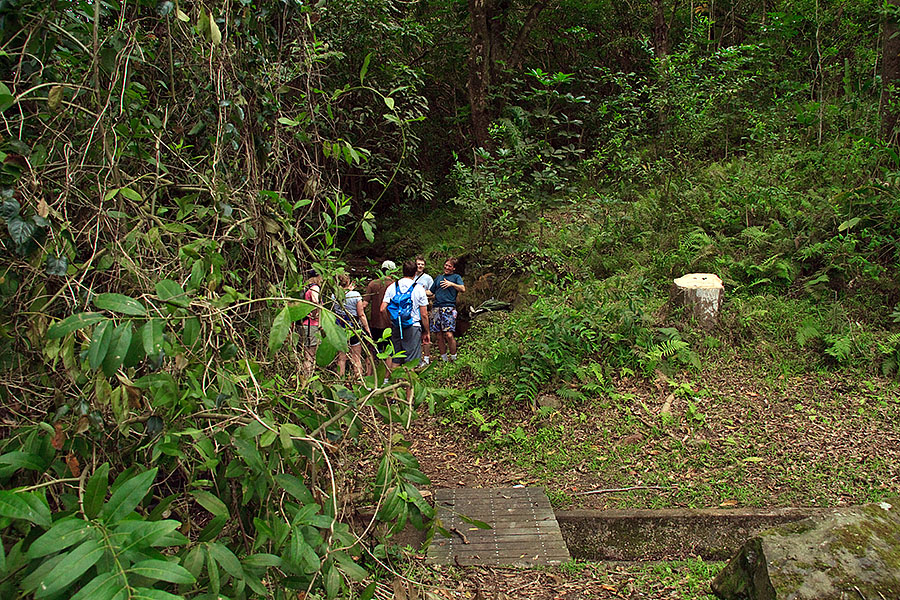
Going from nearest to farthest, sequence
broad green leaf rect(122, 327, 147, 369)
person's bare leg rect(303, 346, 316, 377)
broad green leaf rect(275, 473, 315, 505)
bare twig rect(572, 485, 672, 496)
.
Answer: broad green leaf rect(122, 327, 147, 369) < broad green leaf rect(275, 473, 315, 505) < person's bare leg rect(303, 346, 316, 377) < bare twig rect(572, 485, 672, 496)

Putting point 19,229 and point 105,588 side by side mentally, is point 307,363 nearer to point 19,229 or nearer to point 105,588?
point 19,229

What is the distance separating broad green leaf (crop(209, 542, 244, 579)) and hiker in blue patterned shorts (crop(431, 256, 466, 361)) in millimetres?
8383

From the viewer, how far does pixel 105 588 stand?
4.52 ft

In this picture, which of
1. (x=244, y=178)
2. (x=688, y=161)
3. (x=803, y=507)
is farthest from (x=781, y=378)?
(x=244, y=178)

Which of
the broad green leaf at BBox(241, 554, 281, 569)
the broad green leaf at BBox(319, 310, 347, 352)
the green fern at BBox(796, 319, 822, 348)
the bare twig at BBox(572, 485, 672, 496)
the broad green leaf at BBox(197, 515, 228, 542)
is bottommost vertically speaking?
the bare twig at BBox(572, 485, 672, 496)

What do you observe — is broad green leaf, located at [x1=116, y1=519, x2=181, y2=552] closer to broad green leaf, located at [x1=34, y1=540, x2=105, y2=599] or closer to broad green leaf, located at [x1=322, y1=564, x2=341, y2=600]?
broad green leaf, located at [x1=34, y1=540, x2=105, y2=599]

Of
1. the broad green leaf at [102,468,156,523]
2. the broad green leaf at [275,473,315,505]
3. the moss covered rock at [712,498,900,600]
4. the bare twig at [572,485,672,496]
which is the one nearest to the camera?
the broad green leaf at [102,468,156,523]

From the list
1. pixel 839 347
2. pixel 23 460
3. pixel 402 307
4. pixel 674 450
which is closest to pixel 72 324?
pixel 23 460

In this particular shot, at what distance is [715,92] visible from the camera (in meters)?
11.0

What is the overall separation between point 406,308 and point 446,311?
171cm

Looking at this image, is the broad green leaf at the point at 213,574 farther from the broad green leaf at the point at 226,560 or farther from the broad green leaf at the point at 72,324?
the broad green leaf at the point at 72,324

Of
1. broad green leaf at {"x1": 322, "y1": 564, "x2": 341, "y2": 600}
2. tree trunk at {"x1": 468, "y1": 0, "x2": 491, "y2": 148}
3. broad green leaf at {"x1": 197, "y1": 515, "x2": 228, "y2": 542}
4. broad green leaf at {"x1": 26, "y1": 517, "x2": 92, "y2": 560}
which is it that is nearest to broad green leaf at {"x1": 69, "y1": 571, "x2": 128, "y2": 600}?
broad green leaf at {"x1": 26, "y1": 517, "x2": 92, "y2": 560}

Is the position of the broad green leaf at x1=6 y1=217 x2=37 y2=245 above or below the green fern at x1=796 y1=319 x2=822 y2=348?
above

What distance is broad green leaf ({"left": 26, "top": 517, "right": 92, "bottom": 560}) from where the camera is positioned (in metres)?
1.43
